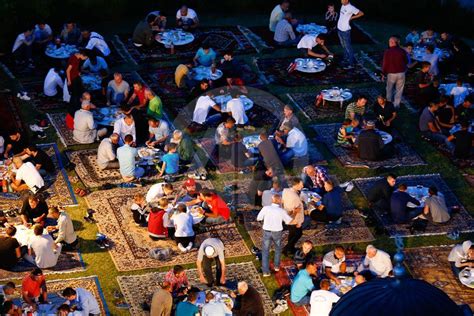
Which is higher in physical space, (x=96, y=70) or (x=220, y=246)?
(x=220, y=246)

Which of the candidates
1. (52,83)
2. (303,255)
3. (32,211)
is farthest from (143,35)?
(303,255)

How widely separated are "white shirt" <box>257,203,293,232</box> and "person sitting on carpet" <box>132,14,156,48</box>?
11.5 metres

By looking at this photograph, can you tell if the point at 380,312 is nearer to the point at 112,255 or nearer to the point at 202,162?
the point at 112,255

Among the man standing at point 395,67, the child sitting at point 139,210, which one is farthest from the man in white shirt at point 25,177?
the man standing at point 395,67

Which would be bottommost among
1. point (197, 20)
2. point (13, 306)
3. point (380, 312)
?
point (197, 20)

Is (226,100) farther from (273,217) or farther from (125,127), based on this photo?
(273,217)

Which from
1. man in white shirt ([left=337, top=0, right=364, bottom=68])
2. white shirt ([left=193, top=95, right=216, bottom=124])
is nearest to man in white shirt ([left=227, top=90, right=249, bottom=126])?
white shirt ([left=193, top=95, right=216, bottom=124])

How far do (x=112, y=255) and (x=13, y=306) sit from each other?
3.35 metres

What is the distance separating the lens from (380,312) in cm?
1352

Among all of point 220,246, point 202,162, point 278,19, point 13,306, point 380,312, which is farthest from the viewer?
point 278,19

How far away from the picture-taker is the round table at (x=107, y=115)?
2697 centimetres

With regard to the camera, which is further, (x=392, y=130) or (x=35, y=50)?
(x=35, y=50)

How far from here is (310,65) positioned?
30.7 m

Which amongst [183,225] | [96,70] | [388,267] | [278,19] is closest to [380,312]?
[388,267]
